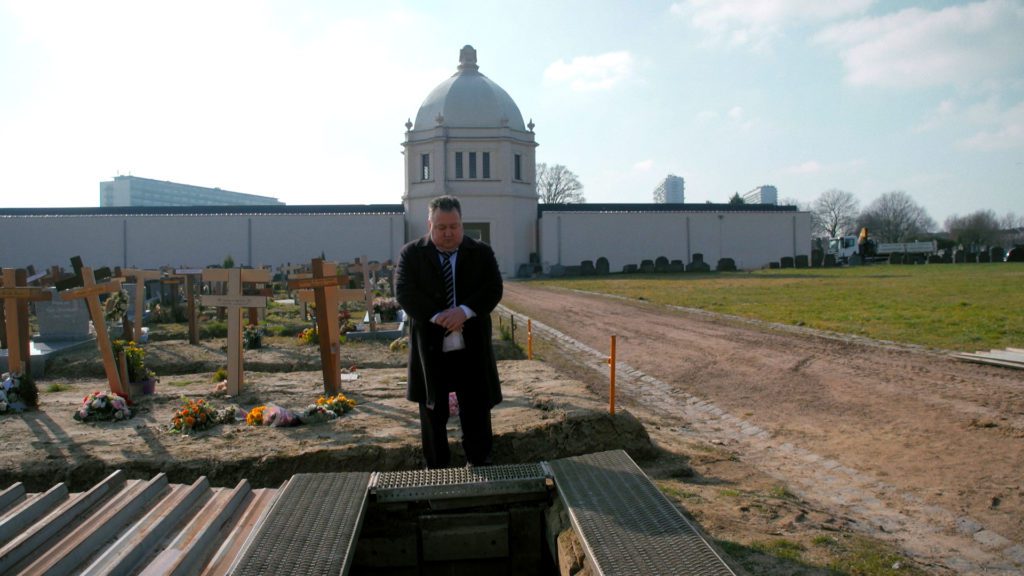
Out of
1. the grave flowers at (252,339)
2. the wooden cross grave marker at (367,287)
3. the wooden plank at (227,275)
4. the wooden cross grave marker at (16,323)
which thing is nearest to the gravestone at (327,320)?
the wooden plank at (227,275)

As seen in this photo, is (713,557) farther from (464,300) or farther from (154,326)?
(154,326)

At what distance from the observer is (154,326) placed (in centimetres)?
1694

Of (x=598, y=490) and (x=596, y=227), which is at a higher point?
(x=596, y=227)

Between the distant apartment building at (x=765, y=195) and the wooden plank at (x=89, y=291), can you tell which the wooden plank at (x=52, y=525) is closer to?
the wooden plank at (x=89, y=291)

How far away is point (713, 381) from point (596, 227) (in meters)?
40.5

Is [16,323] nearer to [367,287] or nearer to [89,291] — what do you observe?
[89,291]

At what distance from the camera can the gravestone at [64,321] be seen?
14.3 meters

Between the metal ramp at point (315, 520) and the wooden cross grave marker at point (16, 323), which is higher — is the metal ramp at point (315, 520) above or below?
below

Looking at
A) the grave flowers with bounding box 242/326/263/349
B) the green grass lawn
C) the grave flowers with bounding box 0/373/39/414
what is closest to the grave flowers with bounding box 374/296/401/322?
the grave flowers with bounding box 242/326/263/349

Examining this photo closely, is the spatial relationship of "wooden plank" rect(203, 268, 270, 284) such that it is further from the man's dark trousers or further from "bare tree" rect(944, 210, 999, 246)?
"bare tree" rect(944, 210, 999, 246)

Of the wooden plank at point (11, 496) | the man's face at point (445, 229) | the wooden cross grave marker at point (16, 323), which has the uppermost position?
the man's face at point (445, 229)

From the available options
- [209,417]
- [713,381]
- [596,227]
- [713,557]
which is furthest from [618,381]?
[596,227]

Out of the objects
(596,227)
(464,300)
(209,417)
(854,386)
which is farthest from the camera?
(596,227)

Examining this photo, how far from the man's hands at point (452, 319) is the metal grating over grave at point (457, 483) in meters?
0.87
